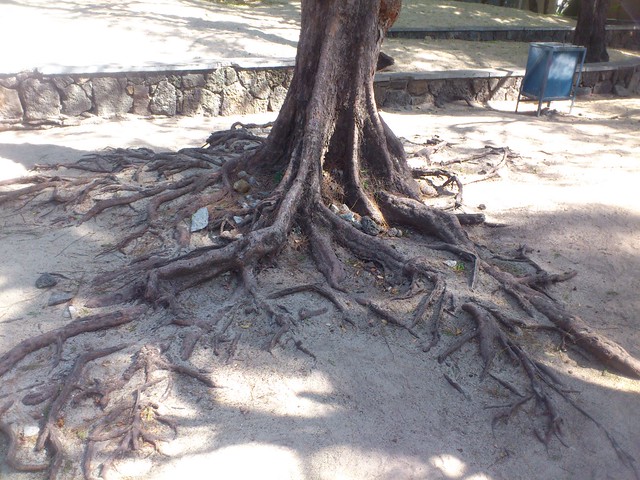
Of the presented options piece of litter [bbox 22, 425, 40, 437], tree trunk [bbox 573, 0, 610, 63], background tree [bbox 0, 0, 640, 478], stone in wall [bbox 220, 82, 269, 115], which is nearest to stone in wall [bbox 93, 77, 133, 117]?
stone in wall [bbox 220, 82, 269, 115]

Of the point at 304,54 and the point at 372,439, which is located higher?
the point at 304,54

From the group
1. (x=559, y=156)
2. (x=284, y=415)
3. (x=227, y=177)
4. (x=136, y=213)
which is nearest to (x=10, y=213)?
(x=136, y=213)

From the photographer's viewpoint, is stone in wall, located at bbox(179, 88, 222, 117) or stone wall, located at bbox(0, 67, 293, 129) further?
stone in wall, located at bbox(179, 88, 222, 117)

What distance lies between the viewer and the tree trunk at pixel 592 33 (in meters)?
11.7

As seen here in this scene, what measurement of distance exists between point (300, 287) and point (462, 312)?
3.55ft

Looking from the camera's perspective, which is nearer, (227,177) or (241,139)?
(227,177)

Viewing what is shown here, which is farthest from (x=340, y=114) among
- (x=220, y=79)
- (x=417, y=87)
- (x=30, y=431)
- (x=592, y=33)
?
(x=592, y=33)

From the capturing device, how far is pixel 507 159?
280 inches

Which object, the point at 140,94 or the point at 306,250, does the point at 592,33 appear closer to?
the point at 140,94

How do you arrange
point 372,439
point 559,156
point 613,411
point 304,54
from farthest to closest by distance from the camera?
1. point 559,156
2. point 304,54
3. point 613,411
4. point 372,439

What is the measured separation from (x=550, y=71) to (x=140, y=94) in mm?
5916

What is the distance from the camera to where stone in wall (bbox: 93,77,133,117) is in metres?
7.72

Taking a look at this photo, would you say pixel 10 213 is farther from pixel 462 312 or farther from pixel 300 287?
pixel 462 312

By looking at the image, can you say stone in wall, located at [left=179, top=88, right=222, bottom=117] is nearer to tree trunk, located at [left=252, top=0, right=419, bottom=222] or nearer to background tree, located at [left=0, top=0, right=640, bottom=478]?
background tree, located at [left=0, top=0, right=640, bottom=478]
